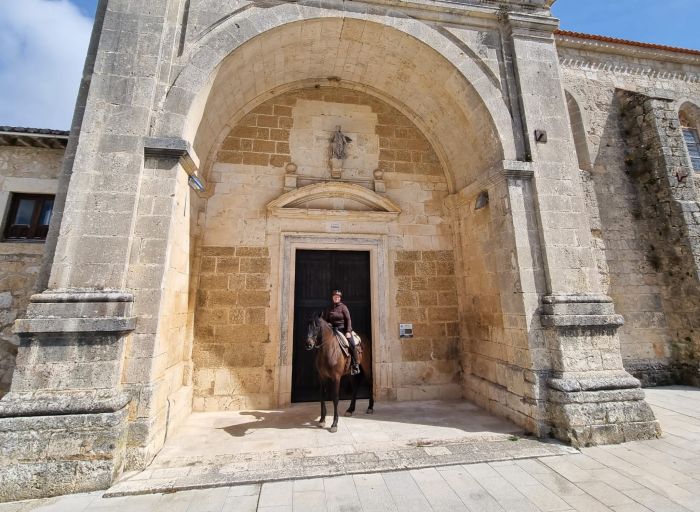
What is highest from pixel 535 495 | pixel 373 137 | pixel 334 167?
pixel 373 137

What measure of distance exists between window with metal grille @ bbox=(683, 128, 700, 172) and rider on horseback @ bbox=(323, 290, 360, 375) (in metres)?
9.09

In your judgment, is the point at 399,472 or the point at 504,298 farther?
the point at 504,298

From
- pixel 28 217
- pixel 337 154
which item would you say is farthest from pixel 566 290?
pixel 28 217

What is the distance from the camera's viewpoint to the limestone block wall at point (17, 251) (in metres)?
4.43

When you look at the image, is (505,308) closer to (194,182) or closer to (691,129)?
(194,182)

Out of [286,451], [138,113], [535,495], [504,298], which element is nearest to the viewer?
[535,495]

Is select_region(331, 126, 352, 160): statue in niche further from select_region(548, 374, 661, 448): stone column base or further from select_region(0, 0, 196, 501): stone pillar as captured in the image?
select_region(548, 374, 661, 448): stone column base

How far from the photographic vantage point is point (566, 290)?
157 inches

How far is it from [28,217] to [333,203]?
4893 millimetres

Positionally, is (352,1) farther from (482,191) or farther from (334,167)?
(482,191)

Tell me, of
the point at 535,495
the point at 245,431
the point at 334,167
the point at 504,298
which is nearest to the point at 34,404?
the point at 245,431

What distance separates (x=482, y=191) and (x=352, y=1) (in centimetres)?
339

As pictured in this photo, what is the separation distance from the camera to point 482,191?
15.9ft

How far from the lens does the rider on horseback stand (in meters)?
4.16
